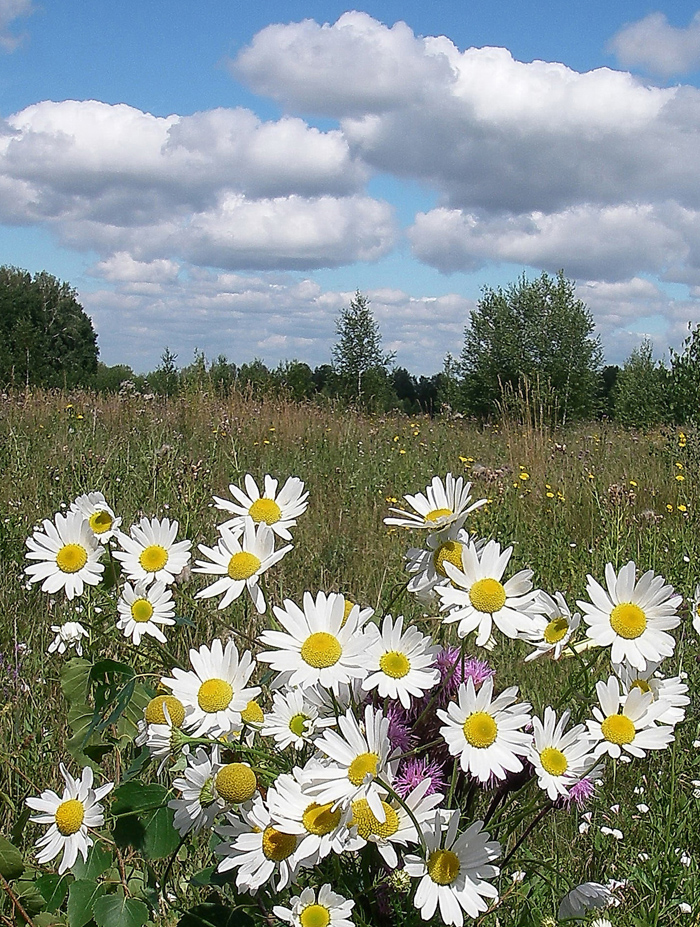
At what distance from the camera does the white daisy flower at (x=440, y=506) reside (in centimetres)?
94

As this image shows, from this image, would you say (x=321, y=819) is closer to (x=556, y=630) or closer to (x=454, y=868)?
(x=454, y=868)

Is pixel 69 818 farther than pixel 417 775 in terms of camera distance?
Yes

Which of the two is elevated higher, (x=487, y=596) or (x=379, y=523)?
(x=487, y=596)

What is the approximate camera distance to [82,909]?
1.07 m

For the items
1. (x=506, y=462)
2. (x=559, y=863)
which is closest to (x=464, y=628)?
(x=559, y=863)

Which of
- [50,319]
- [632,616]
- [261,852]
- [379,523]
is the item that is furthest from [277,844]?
[50,319]

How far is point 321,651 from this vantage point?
0.90 metres

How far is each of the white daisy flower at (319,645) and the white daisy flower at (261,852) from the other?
148 millimetres

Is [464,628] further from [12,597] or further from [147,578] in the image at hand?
[12,597]

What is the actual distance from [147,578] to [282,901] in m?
0.45

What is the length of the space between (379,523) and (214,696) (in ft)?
11.3

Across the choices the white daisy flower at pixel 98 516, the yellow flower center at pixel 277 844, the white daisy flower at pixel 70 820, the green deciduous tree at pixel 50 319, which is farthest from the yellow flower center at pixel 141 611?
the green deciduous tree at pixel 50 319

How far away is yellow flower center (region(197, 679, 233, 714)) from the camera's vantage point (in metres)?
0.96

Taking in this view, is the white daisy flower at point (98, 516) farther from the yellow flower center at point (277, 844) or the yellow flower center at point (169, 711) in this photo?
the yellow flower center at point (277, 844)
